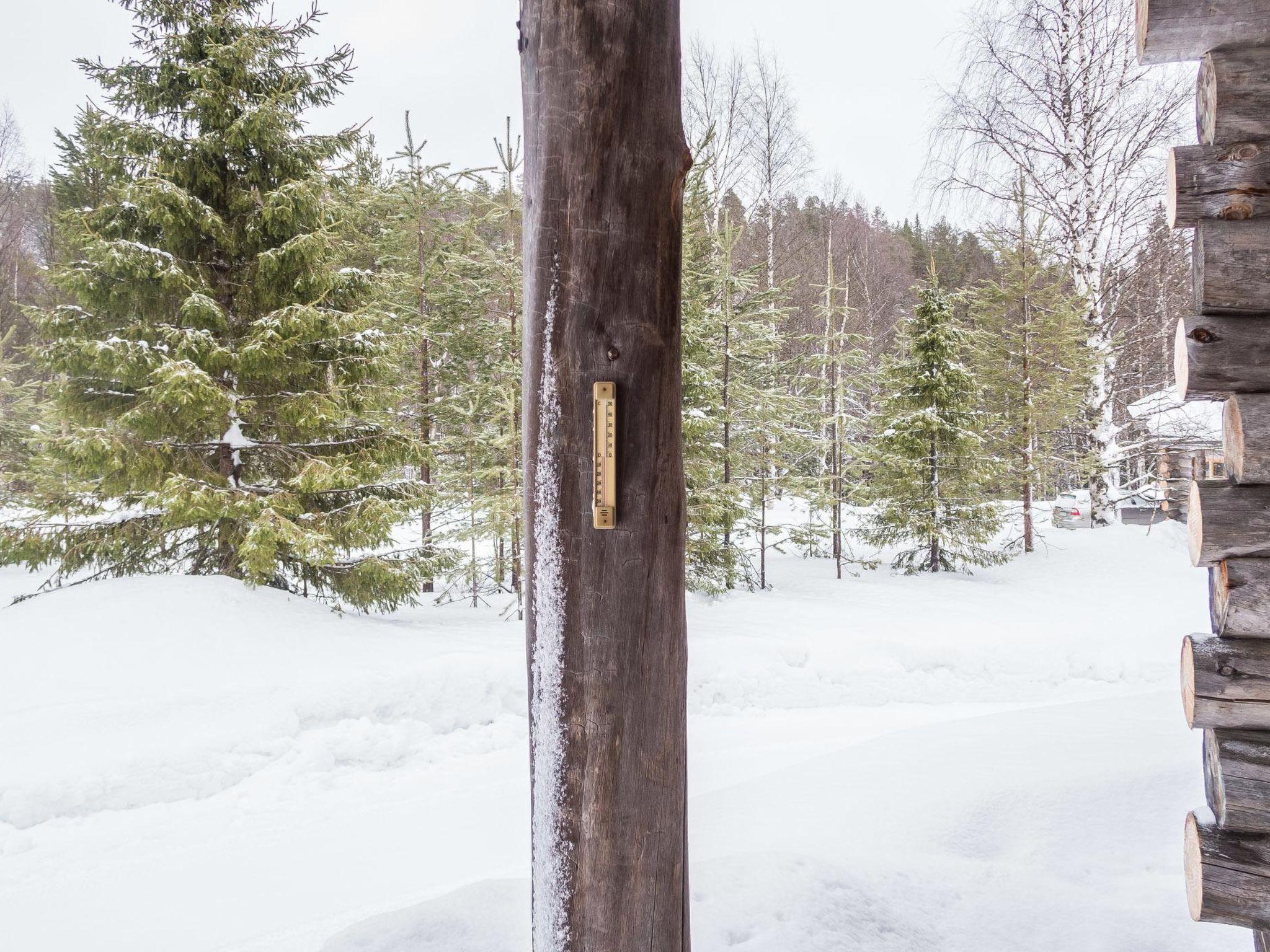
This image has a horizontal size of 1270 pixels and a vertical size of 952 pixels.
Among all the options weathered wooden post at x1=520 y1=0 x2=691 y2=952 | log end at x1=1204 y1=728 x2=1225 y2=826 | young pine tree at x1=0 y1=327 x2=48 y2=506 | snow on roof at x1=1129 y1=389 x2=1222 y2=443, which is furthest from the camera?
young pine tree at x1=0 y1=327 x2=48 y2=506

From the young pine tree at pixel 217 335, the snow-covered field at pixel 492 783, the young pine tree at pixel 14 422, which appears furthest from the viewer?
the young pine tree at pixel 14 422

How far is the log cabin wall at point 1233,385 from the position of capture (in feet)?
6.99

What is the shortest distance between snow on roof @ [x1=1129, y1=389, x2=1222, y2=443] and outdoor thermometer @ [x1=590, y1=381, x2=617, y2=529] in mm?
14204

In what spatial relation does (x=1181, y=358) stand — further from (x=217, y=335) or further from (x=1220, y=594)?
(x=217, y=335)

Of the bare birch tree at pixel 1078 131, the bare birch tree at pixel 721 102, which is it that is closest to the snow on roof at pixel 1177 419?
the bare birch tree at pixel 1078 131

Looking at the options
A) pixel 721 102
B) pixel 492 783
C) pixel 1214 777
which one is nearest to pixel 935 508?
pixel 492 783

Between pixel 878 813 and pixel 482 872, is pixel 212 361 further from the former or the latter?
pixel 878 813

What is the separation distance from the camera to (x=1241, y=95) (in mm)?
2131

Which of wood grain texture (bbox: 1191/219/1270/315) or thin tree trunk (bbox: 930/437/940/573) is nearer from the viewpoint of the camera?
wood grain texture (bbox: 1191/219/1270/315)

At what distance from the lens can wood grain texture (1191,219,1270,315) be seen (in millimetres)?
2148

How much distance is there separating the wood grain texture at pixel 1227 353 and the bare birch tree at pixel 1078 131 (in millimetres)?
12078

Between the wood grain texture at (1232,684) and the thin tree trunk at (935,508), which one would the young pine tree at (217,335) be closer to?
the wood grain texture at (1232,684)

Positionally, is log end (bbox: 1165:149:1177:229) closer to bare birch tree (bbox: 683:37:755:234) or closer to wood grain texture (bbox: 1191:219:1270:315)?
wood grain texture (bbox: 1191:219:1270:315)

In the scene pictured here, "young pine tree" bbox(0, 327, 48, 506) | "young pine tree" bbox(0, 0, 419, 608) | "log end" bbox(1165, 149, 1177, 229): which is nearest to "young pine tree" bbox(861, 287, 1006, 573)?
"young pine tree" bbox(0, 0, 419, 608)
